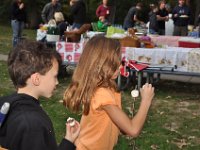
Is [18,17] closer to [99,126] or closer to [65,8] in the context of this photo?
[99,126]

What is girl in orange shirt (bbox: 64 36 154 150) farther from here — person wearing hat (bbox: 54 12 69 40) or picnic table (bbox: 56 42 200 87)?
person wearing hat (bbox: 54 12 69 40)

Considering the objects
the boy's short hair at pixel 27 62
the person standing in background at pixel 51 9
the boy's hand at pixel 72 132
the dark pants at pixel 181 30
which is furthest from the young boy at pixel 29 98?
the dark pants at pixel 181 30

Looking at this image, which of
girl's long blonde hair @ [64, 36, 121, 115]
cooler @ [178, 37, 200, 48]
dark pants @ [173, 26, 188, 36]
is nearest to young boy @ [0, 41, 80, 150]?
girl's long blonde hair @ [64, 36, 121, 115]

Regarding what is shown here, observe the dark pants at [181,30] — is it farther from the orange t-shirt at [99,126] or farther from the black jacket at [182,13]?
the orange t-shirt at [99,126]

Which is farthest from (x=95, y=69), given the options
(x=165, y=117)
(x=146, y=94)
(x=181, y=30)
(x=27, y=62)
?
(x=181, y=30)

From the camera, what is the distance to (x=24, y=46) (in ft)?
6.45

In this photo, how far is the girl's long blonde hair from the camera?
2855 mm

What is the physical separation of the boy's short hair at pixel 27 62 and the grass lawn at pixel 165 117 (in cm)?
370

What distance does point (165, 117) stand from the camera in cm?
690

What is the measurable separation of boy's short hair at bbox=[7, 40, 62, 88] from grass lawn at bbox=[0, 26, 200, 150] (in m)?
3.70

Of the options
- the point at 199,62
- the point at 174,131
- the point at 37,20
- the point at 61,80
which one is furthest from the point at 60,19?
the point at 37,20

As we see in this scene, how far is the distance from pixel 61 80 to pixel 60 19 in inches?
68.7

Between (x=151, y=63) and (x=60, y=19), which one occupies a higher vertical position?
(x=60, y=19)

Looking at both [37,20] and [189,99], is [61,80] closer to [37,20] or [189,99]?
[189,99]
